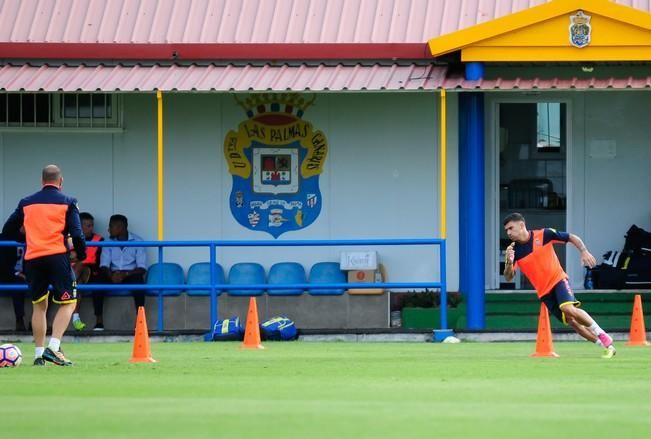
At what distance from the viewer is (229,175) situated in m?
21.5

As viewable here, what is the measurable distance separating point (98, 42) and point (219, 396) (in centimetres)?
1006

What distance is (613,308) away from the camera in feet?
66.6

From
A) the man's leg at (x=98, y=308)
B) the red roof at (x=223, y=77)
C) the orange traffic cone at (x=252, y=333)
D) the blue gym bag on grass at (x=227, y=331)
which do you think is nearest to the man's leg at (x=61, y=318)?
the orange traffic cone at (x=252, y=333)

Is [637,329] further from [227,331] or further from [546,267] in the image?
[227,331]

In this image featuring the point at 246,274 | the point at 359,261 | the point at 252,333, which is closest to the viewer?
the point at 252,333

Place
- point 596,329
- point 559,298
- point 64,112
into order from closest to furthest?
point 596,329
point 559,298
point 64,112

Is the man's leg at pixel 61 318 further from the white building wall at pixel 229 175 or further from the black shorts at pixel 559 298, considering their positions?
the white building wall at pixel 229 175

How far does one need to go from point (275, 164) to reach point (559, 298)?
6.73 m

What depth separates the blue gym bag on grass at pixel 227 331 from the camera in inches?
756

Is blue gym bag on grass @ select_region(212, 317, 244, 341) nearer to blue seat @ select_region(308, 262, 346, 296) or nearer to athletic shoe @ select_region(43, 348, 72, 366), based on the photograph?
blue seat @ select_region(308, 262, 346, 296)

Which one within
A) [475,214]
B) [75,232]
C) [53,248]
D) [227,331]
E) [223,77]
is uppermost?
[223,77]

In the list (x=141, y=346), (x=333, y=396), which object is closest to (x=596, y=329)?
(x=141, y=346)

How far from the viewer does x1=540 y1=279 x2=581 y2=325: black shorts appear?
1555 cm

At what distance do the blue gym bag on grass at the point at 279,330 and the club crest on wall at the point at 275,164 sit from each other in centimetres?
237
